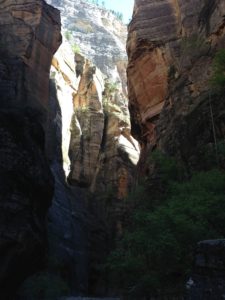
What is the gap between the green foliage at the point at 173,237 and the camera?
10.9 m

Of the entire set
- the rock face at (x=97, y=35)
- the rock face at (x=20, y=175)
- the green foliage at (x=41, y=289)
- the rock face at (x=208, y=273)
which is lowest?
the rock face at (x=208, y=273)

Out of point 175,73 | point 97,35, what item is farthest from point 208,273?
point 97,35

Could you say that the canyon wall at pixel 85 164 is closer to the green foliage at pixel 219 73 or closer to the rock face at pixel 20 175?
the rock face at pixel 20 175

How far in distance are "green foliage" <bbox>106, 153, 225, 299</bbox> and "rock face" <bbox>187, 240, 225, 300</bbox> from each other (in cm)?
677

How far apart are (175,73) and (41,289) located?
1527cm

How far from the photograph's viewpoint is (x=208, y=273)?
376 cm

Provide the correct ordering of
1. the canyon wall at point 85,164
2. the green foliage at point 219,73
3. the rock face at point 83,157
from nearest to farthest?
1. the green foliage at point 219,73
2. the canyon wall at point 85,164
3. the rock face at point 83,157

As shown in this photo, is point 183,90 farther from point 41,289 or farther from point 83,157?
point 83,157

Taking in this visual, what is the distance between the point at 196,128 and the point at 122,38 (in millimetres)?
73124

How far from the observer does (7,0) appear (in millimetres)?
35969

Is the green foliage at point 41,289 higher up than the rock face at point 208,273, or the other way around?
the green foliage at point 41,289

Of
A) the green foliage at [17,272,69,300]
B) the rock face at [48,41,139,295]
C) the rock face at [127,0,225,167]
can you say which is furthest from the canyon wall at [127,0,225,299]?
the rock face at [48,41,139,295]

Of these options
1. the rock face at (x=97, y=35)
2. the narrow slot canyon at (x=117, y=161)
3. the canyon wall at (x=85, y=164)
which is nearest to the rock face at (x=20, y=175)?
the narrow slot canyon at (x=117, y=161)

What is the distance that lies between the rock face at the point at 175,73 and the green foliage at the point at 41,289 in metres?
8.84
